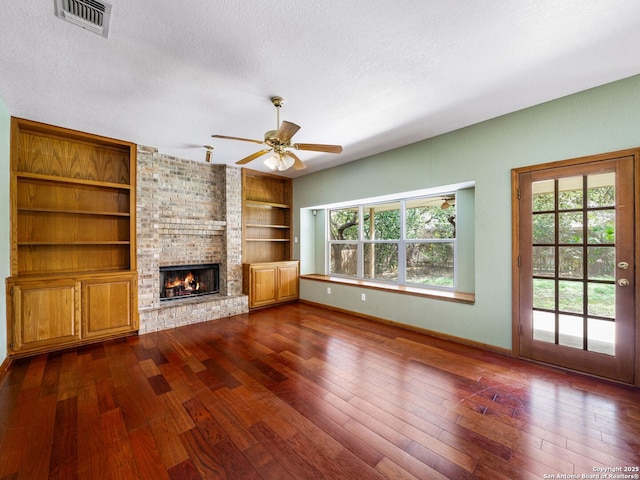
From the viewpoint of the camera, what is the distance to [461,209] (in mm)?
3857

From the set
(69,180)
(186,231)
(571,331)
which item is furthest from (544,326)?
(69,180)

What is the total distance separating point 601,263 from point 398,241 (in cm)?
249

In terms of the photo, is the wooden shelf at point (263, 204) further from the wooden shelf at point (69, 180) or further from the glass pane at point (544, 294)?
the glass pane at point (544, 294)

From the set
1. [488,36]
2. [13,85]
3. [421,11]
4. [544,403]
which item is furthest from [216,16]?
[544,403]

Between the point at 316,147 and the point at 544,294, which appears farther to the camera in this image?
the point at 544,294

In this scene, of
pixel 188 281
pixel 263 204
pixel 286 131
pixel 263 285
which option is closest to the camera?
pixel 286 131

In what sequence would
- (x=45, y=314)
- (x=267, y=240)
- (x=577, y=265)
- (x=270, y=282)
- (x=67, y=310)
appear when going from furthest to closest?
(x=267, y=240), (x=270, y=282), (x=67, y=310), (x=45, y=314), (x=577, y=265)

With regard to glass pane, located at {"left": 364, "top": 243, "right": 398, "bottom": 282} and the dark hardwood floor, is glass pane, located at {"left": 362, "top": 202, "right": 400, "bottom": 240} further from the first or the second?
the dark hardwood floor

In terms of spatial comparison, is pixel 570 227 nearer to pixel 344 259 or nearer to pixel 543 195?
pixel 543 195

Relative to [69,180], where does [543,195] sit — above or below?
below

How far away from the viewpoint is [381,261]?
4.92 m

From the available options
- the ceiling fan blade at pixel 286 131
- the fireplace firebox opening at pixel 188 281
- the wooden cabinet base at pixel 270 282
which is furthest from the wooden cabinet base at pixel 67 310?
the ceiling fan blade at pixel 286 131

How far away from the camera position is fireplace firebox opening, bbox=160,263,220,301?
4559mm

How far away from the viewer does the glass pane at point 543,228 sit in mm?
→ 2789
